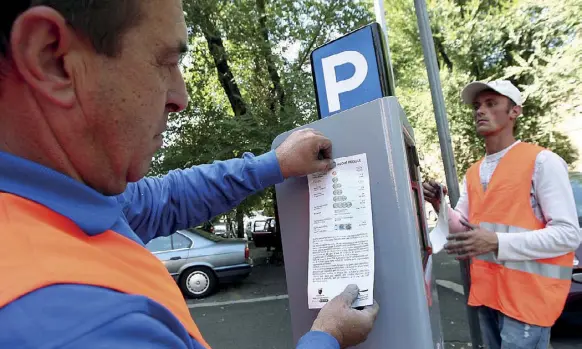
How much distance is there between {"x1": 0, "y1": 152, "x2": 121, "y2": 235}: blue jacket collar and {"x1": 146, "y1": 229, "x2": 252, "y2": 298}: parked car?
304 inches

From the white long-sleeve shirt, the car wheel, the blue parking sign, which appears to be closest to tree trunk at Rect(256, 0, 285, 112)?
the car wheel

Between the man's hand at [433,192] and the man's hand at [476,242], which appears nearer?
the man's hand at [476,242]

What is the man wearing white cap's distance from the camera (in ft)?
6.49

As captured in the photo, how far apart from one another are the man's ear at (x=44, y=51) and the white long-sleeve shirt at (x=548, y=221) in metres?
1.95

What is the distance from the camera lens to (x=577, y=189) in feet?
15.6

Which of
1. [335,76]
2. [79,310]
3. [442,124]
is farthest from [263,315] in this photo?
[79,310]

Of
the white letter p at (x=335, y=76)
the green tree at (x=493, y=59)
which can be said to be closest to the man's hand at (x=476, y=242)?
the white letter p at (x=335, y=76)

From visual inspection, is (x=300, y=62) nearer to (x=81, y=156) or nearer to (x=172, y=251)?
(x=172, y=251)

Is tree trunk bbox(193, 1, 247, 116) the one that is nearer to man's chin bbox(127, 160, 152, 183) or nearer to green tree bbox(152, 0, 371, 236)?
green tree bbox(152, 0, 371, 236)

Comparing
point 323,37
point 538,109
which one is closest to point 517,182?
point 323,37

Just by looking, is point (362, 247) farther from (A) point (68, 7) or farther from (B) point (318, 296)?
(A) point (68, 7)

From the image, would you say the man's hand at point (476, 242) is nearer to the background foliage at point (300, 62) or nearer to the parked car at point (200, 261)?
the background foliage at point (300, 62)

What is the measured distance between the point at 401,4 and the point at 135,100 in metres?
11.9

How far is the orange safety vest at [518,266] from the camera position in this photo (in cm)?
201
